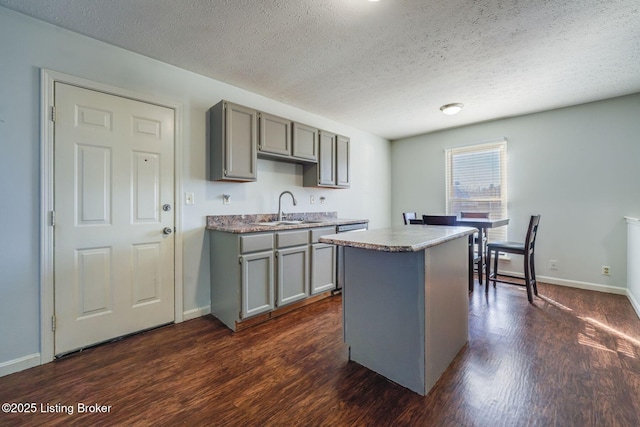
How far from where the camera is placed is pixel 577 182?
3.53 metres

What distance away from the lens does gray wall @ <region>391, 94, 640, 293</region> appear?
3.26m

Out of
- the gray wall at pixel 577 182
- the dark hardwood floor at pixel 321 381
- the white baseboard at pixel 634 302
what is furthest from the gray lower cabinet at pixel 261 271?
the white baseboard at pixel 634 302

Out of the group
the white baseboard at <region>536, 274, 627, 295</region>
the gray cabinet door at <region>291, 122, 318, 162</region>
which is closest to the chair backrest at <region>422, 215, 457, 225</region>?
the gray cabinet door at <region>291, 122, 318, 162</region>

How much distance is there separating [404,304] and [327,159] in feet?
7.99

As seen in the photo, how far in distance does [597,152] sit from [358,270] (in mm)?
3796

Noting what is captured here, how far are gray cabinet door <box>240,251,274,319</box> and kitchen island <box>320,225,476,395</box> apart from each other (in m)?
0.93

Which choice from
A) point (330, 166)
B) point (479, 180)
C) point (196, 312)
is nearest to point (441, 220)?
point (330, 166)

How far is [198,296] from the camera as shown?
2717mm

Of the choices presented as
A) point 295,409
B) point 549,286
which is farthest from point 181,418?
point 549,286

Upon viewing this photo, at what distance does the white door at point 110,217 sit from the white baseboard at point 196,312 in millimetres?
139

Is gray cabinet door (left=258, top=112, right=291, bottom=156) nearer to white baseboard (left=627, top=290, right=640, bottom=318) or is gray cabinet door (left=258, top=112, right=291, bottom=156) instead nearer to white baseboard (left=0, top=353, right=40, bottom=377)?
white baseboard (left=0, top=353, right=40, bottom=377)

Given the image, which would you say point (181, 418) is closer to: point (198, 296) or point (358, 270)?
point (358, 270)

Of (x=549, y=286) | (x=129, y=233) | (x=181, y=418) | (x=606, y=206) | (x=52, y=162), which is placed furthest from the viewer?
(x=549, y=286)

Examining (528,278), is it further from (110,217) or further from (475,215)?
(110,217)
